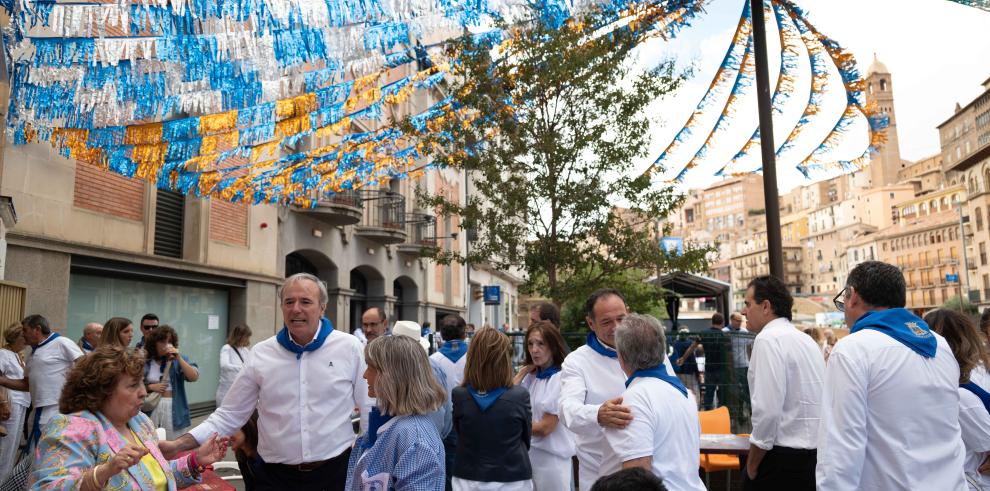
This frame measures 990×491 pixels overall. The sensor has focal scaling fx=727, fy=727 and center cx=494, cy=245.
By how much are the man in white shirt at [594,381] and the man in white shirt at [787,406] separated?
35.5 inches

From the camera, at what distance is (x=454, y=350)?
7055mm

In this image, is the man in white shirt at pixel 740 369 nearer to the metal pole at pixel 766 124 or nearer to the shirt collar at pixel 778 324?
the metal pole at pixel 766 124

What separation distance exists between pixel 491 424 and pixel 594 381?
66cm

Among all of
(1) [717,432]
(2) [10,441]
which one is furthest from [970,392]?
(2) [10,441]

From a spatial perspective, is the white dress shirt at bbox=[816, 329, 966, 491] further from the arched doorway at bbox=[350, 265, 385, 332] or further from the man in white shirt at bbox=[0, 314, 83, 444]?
the arched doorway at bbox=[350, 265, 385, 332]

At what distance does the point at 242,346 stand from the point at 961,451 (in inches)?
333

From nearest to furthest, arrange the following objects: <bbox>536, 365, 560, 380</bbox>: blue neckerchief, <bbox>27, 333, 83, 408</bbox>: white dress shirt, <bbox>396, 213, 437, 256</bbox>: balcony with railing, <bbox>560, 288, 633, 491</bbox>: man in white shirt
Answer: <bbox>560, 288, 633, 491</bbox>: man in white shirt
<bbox>536, 365, 560, 380</bbox>: blue neckerchief
<bbox>27, 333, 83, 408</bbox>: white dress shirt
<bbox>396, 213, 437, 256</bbox>: balcony with railing

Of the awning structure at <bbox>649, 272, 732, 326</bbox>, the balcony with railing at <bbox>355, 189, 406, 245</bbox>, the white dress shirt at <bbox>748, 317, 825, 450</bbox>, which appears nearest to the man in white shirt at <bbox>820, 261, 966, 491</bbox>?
the white dress shirt at <bbox>748, 317, 825, 450</bbox>

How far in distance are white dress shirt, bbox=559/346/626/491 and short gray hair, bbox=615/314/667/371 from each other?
0.66 meters

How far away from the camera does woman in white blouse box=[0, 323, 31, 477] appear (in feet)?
25.4

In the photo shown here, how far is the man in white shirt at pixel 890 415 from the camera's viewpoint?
3.29 metres

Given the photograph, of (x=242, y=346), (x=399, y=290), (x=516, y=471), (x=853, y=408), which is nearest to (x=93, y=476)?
(x=516, y=471)

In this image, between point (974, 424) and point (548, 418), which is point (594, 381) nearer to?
point (548, 418)

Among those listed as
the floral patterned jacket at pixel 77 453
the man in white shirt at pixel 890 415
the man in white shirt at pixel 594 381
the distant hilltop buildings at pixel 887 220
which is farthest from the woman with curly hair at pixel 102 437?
the distant hilltop buildings at pixel 887 220
